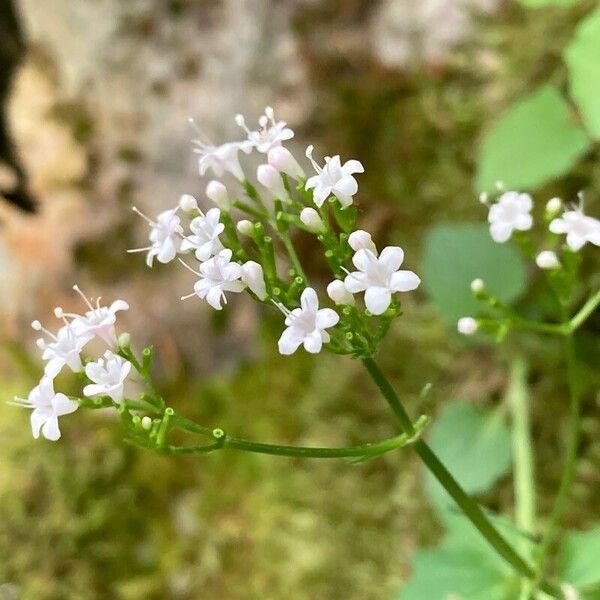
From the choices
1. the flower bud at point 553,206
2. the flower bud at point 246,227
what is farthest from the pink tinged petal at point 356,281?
the flower bud at point 553,206

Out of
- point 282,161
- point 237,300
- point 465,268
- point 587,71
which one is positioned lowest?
point 237,300

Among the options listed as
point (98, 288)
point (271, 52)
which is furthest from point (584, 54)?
point (98, 288)

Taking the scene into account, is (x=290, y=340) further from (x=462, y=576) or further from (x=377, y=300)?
(x=462, y=576)

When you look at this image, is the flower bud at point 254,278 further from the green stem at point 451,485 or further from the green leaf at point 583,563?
the green leaf at point 583,563

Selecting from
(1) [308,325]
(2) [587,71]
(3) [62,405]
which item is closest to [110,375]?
(3) [62,405]

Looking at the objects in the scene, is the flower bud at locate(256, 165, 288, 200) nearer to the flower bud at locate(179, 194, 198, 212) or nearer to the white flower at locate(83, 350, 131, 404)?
the flower bud at locate(179, 194, 198, 212)

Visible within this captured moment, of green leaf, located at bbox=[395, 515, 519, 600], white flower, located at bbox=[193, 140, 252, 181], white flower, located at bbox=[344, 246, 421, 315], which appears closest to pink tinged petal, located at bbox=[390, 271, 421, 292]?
white flower, located at bbox=[344, 246, 421, 315]
